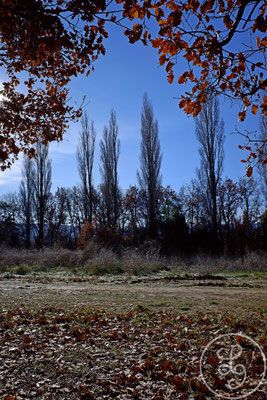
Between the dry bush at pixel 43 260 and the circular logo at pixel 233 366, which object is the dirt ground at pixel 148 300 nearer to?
the circular logo at pixel 233 366

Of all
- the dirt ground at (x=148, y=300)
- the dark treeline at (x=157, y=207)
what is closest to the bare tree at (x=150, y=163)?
the dark treeline at (x=157, y=207)

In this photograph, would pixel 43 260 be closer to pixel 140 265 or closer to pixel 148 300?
pixel 140 265

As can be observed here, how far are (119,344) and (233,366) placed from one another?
4.93ft

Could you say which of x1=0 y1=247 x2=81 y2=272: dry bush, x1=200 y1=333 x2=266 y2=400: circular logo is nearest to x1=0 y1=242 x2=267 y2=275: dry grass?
x1=0 y1=247 x2=81 y2=272: dry bush

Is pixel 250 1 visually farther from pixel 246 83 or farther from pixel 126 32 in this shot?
pixel 126 32

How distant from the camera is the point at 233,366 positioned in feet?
10.6

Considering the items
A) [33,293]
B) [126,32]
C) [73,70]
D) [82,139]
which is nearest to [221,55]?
[126,32]

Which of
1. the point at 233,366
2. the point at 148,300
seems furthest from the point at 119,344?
the point at 148,300

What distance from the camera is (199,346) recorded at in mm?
3822

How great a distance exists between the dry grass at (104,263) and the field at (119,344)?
6.66m

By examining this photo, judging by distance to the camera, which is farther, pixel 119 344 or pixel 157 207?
pixel 157 207

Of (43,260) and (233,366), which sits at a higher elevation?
(43,260)

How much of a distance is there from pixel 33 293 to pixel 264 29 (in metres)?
7.80

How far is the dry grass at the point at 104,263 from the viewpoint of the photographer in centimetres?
1388
